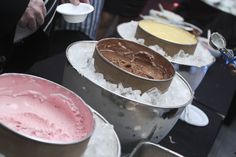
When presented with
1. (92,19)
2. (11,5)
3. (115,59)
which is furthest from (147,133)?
(92,19)

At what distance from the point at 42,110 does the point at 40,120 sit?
3 cm

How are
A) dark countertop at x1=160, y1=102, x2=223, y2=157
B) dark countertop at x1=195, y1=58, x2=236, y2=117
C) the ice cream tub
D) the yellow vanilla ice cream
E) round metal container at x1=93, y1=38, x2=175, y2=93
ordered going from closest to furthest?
the ice cream tub < round metal container at x1=93, y1=38, x2=175, y2=93 < dark countertop at x1=160, y1=102, x2=223, y2=157 < the yellow vanilla ice cream < dark countertop at x1=195, y1=58, x2=236, y2=117

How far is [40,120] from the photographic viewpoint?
53cm

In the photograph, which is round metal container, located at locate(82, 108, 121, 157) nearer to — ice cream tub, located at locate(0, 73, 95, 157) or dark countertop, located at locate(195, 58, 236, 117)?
ice cream tub, located at locate(0, 73, 95, 157)

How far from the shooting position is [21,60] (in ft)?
3.60

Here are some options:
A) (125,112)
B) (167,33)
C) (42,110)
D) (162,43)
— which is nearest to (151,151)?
(125,112)

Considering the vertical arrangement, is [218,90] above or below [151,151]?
below

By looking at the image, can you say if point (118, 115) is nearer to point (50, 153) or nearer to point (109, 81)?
point (109, 81)

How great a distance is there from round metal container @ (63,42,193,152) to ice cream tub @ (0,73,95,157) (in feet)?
0.29

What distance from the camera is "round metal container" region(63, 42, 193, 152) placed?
64cm

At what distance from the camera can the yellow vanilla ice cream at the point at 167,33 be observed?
978 millimetres

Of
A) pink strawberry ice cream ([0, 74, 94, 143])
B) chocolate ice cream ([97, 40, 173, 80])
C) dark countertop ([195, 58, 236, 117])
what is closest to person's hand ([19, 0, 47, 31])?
chocolate ice cream ([97, 40, 173, 80])

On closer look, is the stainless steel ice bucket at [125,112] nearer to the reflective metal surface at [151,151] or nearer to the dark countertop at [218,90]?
the reflective metal surface at [151,151]

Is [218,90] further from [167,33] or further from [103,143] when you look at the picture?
[103,143]
